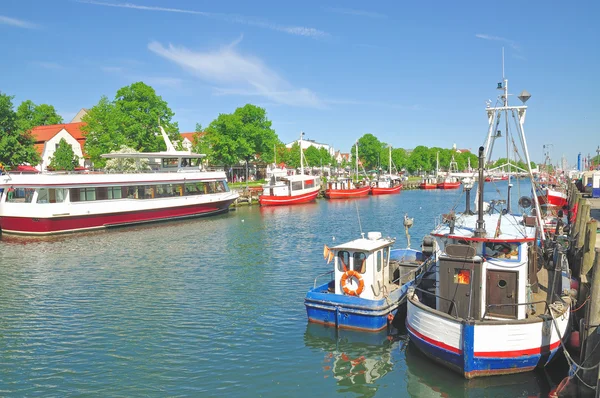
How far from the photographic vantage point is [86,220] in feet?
133

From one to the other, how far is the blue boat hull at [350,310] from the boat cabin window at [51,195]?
31.3m

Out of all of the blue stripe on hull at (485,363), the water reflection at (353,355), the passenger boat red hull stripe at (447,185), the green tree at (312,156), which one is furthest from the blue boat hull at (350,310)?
the green tree at (312,156)

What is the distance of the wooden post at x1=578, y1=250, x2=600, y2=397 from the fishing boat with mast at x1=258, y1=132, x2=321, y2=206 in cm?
5239

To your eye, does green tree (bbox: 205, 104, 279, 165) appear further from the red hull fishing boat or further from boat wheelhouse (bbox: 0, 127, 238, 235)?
boat wheelhouse (bbox: 0, 127, 238, 235)

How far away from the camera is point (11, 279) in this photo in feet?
77.5

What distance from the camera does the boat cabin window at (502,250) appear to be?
12812mm

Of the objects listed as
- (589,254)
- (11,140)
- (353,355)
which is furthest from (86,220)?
(589,254)

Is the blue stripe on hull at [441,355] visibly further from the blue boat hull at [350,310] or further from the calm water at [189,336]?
the blue boat hull at [350,310]

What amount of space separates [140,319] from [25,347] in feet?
12.4

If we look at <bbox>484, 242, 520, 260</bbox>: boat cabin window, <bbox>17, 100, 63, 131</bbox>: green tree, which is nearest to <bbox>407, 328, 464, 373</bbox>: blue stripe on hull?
<bbox>484, 242, 520, 260</bbox>: boat cabin window

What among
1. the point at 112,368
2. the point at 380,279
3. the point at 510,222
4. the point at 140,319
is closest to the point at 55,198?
the point at 140,319

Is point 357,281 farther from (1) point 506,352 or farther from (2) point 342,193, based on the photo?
(2) point 342,193

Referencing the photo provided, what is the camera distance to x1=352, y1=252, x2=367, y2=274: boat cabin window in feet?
51.9

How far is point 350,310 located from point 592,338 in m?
6.76
